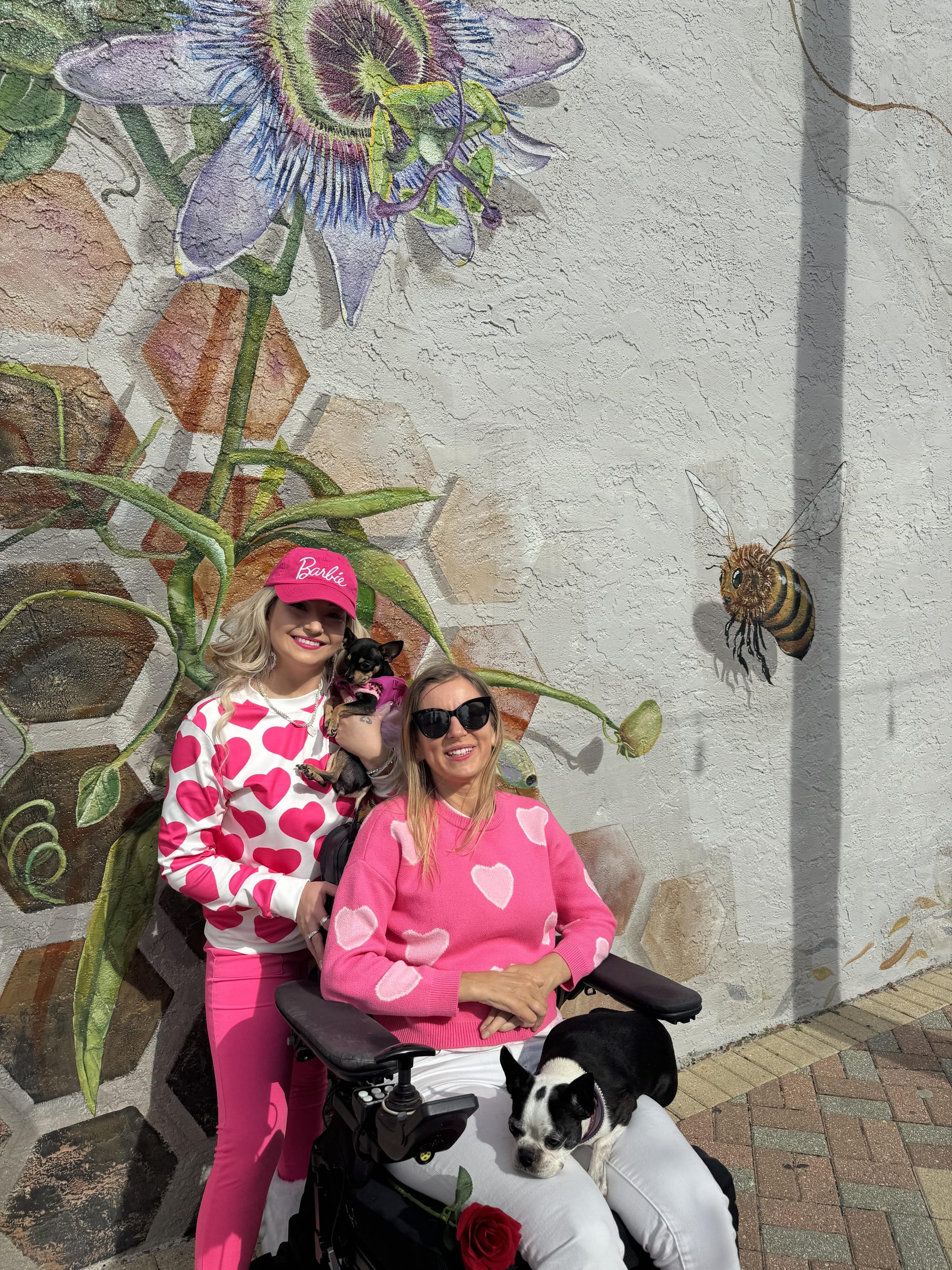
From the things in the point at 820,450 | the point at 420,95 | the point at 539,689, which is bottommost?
the point at 539,689

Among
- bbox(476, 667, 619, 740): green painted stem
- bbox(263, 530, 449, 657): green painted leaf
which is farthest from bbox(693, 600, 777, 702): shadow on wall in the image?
bbox(263, 530, 449, 657): green painted leaf

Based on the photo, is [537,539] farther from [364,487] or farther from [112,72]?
[112,72]

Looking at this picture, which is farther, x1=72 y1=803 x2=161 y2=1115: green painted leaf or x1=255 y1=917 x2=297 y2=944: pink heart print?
x1=72 y1=803 x2=161 y2=1115: green painted leaf

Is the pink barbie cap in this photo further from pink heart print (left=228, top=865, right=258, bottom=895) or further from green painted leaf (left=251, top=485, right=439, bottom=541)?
pink heart print (left=228, top=865, right=258, bottom=895)

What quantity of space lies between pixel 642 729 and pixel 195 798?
154 cm

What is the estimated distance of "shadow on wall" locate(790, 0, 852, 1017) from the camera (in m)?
3.28

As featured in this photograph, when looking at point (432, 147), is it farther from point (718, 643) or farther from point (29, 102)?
point (718, 643)

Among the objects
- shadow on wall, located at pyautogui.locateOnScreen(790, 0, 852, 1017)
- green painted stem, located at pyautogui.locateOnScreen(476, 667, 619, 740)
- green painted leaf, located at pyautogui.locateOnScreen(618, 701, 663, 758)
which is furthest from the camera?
shadow on wall, located at pyautogui.locateOnScreen(790, 0, 852, 1017)

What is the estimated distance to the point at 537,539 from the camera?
9.08ft

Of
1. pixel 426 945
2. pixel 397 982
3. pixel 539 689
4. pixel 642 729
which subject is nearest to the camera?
pixel 397 982

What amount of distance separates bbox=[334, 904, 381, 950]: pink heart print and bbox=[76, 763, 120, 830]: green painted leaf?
25.7 inches

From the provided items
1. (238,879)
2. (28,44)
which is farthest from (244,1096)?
(28,44)

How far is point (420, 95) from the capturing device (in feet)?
8.09

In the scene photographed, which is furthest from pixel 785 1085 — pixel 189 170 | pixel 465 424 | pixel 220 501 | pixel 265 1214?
pixel 189 170
